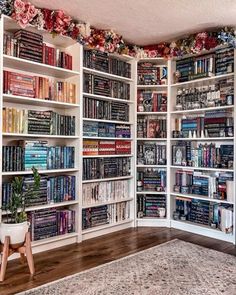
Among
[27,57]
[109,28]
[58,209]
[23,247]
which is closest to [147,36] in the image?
[109,28]

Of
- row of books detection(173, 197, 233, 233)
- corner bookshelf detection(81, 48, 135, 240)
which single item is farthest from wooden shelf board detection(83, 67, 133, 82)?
row of books detection(173, 197, 233, 233)

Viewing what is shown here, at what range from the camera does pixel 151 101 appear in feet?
12.6

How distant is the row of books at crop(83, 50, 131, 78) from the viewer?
331cm

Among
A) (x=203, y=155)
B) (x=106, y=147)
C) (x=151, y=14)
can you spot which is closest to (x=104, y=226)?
(x=106, y=147)

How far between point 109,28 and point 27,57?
1.04m

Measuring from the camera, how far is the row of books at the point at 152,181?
383cm

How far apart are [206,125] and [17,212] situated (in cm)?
233

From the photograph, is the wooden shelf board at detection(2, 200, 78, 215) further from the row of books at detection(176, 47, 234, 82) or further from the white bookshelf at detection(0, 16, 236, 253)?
the row of books at detection(176, 47, 234, 82)

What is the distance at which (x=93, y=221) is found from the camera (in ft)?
11.1

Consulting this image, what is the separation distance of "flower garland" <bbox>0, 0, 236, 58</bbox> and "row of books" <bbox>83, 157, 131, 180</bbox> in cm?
132

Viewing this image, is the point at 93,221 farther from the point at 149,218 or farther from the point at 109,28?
the point at 109,28

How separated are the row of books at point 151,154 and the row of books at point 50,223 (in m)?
1.20

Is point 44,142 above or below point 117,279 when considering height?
above

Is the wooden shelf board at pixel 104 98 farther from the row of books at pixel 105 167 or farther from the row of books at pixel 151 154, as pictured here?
the row of books at pixel 105 167
